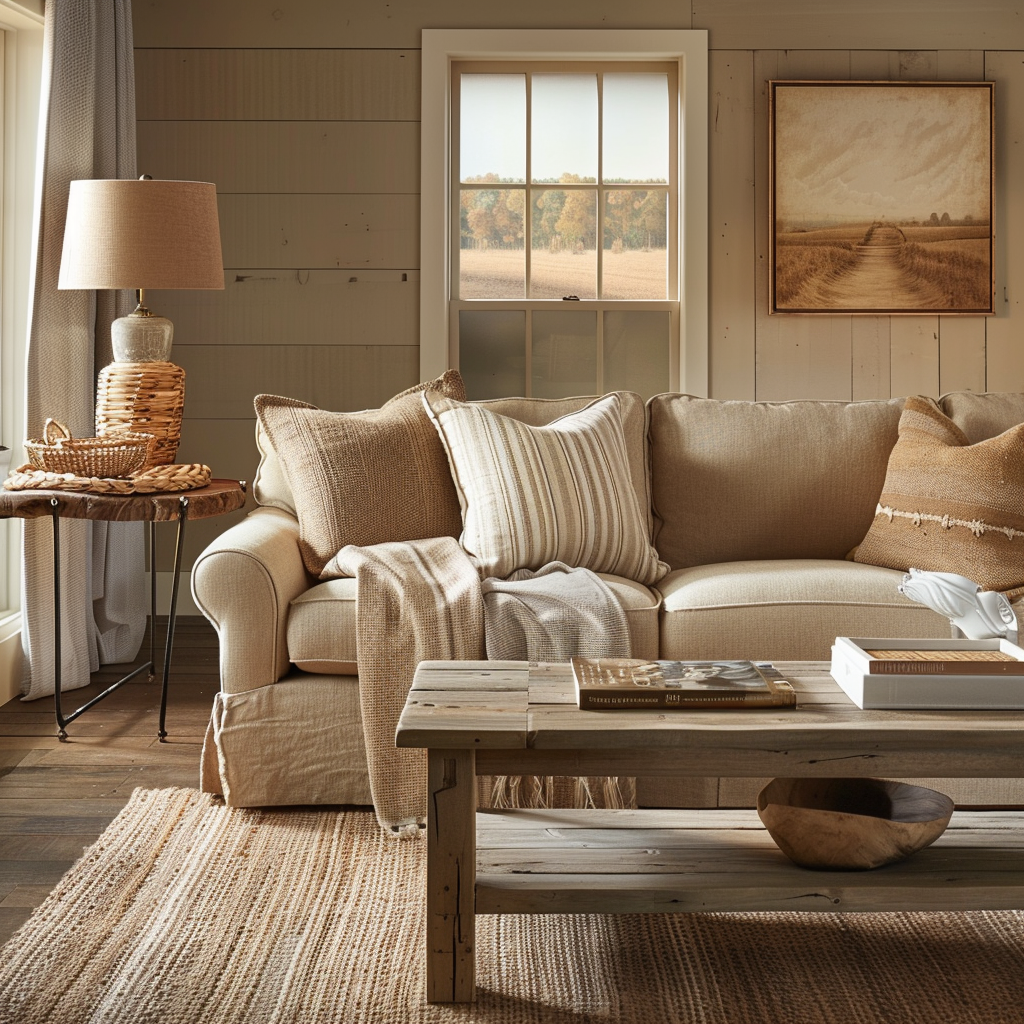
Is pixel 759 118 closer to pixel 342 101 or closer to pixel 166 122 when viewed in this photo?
pixel 342 101

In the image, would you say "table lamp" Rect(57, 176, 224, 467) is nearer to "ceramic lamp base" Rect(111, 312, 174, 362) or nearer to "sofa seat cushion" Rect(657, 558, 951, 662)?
"ceramic lamp base" Rect(111, 312, 174, 362)

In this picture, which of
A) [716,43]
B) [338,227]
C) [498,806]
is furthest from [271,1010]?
[716,43]

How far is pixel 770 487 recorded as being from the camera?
9.33ft

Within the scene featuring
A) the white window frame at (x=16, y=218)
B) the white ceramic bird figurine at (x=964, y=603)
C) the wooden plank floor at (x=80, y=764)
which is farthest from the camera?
the white window frame at (x=16, y=218)

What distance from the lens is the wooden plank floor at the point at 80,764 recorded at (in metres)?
2.02

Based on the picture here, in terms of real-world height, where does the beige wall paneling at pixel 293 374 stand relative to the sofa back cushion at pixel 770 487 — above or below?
above

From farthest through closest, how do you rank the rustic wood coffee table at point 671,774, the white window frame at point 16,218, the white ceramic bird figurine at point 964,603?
the white window frame at point 16,218
the white ceramic bird figurine at point 964,603
the rustic wood coffee table at point 671,774

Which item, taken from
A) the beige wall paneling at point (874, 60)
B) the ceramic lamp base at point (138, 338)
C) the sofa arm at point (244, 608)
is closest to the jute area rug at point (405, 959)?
the sofa arm at point (244, 608)

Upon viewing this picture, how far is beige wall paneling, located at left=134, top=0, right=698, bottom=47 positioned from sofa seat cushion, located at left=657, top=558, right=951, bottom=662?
2.51 meters

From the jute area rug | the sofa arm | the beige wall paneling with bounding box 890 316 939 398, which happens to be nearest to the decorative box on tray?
the jute area rug

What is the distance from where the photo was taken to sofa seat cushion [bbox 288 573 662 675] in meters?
2.27

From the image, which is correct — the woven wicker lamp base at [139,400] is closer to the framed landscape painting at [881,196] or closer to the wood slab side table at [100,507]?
the wood slab side table at [100,507]

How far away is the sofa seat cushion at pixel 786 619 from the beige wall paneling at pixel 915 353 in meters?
1.92

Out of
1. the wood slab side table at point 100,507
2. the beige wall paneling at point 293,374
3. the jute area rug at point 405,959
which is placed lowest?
the jute area rug at point 405,959
